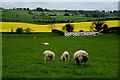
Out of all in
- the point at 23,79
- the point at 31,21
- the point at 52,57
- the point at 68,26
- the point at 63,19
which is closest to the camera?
the point at 23,79

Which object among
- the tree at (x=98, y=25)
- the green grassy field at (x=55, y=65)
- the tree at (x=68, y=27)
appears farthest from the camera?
the tree at (x=68, y=27)

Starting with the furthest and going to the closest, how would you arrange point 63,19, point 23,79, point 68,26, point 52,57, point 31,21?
point 63,19 < point 31,21 < point 68,26 < point 52,57 < point 23,79

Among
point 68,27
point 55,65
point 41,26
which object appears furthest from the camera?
point 41,26

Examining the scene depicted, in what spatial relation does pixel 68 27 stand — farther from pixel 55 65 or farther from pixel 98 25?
pixel 55 65

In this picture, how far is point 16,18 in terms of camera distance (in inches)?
5148

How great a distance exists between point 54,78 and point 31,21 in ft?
381

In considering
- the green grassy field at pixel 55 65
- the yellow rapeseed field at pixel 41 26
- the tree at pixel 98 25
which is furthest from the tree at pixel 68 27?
the green grassy field at pixel 55 65

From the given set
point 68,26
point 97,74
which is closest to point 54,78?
point 97,74

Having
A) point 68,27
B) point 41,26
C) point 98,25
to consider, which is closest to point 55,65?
point 98,25

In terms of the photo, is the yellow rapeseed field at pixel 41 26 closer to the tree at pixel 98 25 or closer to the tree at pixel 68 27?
the tree at pixel 68 27

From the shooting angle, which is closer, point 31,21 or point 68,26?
point 68,26

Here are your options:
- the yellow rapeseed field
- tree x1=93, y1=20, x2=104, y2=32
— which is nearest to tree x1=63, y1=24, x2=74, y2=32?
the yellow rapeseed field

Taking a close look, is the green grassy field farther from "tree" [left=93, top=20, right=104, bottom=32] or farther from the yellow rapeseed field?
the yellow rapeseed field

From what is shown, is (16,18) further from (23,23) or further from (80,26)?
(80,26)
